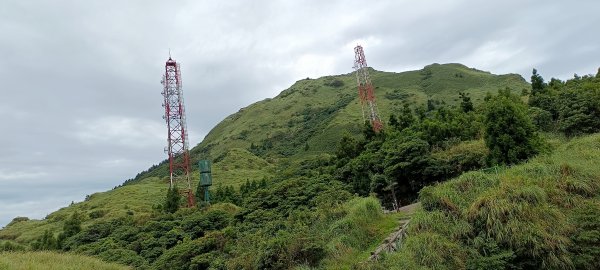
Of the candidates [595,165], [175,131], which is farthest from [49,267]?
[175,131]

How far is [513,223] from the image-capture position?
11742 mm

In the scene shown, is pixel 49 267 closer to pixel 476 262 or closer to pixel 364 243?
pixel 364 243

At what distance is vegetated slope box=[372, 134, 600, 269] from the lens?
11.1 m

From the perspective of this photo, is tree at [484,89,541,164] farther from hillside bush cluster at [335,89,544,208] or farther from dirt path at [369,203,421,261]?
dirt path at [369,203,421,261]

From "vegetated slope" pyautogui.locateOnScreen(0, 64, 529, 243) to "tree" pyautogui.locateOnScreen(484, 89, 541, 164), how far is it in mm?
28677

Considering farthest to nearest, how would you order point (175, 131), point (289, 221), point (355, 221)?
point (175, 131), point (289, 221), point (355, 221)

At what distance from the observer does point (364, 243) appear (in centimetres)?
1462

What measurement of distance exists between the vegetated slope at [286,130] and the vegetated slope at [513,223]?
1158 inches

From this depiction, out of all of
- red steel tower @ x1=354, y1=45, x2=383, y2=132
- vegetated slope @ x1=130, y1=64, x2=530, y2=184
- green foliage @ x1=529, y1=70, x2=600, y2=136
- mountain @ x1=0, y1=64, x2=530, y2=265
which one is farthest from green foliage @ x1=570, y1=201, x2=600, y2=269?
vegetated slope @ x1=130, y1=64, x2=530, y2=184

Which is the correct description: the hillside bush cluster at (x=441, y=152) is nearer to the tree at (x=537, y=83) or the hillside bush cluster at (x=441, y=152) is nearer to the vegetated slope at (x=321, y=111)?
the tree at (x=537, y=83)

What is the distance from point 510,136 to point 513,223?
9.32 m

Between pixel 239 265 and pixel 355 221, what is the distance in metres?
5.06

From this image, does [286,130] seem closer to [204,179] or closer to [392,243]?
[204,179]

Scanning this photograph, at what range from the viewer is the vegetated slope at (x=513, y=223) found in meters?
11.1
